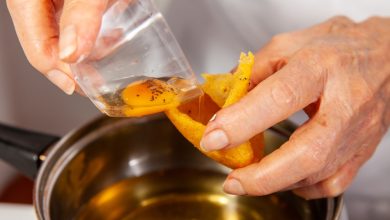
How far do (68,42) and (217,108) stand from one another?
0.58 ft

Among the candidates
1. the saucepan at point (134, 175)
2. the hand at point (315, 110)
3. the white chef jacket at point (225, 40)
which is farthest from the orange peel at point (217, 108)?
the white chef jacket at point (225, 40)

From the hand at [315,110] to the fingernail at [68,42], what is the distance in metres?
0.12

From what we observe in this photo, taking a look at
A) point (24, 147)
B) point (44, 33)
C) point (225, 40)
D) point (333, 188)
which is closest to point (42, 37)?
point (44, 33)

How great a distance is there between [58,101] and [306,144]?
657 millimetres

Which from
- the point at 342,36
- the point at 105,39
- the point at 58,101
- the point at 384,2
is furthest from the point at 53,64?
the point at 58,101

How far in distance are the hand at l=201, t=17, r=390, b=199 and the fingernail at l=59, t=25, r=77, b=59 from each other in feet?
0.40

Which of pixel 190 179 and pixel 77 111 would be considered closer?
pixel 190 179

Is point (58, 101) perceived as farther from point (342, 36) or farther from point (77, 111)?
point (342, 36)

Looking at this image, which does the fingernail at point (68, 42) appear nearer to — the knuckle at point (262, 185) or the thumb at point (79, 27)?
the thumb at point (79, 27)

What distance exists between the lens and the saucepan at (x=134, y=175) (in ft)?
2.01

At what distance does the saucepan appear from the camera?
2.01ft

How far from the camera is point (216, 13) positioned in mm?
826

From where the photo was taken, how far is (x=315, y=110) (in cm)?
53

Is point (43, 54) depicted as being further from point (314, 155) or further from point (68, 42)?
point (314, 155)
